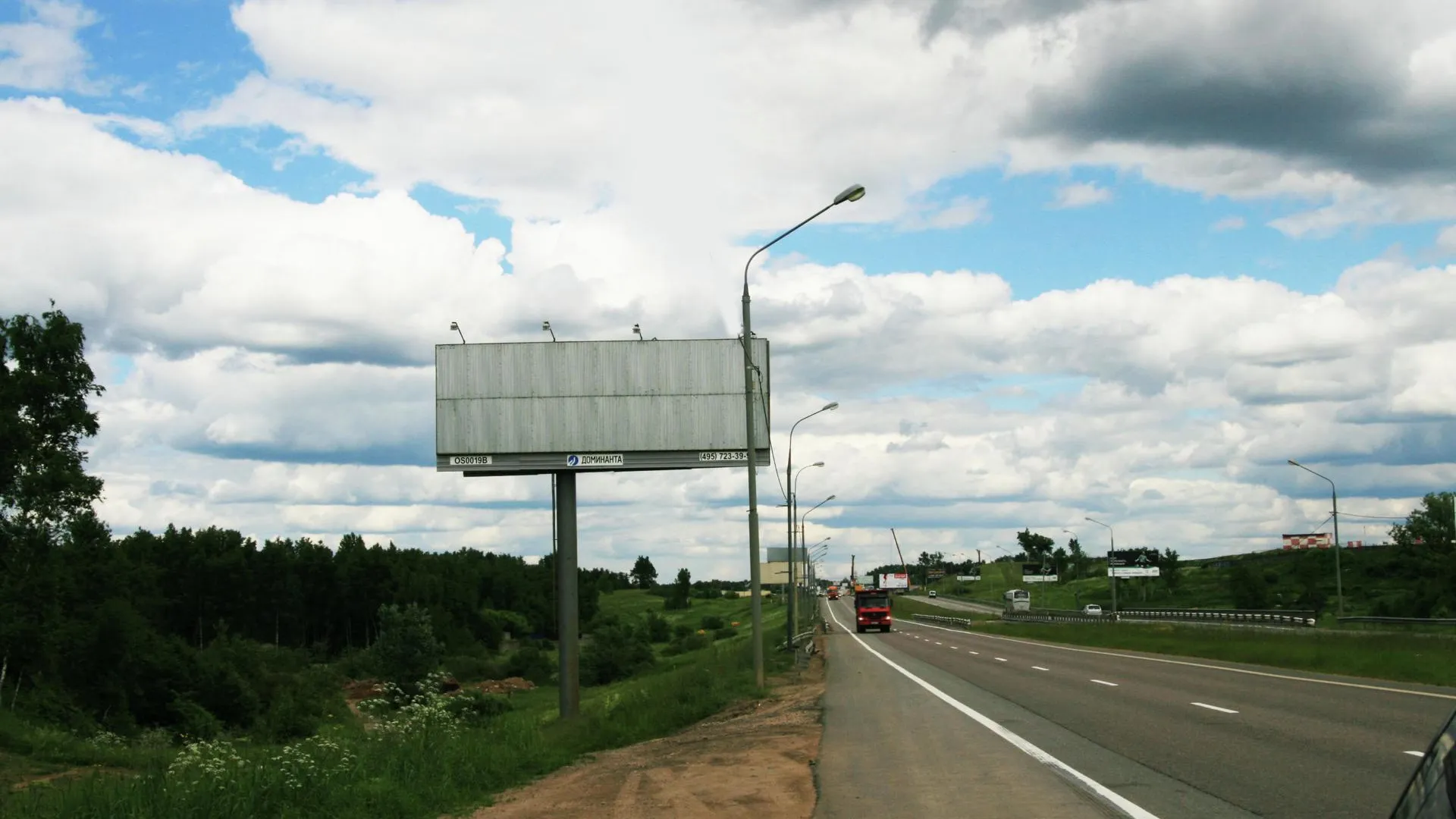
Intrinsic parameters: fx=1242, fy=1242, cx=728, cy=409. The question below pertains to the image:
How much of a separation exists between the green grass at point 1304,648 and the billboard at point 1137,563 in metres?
96.6

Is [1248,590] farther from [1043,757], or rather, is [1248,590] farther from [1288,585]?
[1043,757]

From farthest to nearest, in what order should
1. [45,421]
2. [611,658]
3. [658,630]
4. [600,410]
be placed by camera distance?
[658,630]
[611,658]
[45,421]
[600,410]

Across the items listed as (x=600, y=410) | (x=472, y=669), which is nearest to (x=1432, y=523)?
(x=472, y=669)

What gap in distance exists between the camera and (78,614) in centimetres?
6644

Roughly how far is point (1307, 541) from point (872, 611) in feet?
326

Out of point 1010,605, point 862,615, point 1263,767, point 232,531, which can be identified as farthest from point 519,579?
point 1263,767

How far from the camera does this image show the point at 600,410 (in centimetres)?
3778

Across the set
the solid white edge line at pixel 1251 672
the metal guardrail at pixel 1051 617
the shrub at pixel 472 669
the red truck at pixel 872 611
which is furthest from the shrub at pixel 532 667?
the solid white edge line at pixel 1251 672

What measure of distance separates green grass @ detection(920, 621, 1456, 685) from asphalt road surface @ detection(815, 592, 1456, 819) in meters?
1.50

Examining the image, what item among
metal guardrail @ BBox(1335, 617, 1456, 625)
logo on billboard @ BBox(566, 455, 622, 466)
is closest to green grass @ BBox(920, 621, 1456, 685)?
metal guardrail @ BBox(1335, 617, 1456, 625)

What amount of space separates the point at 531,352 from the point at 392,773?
24082mm

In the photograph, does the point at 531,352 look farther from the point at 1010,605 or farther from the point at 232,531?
the point at 1010,605

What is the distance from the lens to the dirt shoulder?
12492 mm

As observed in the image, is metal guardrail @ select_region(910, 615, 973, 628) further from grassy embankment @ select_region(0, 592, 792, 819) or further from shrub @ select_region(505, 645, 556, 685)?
grassy embankment @ select_region(0, 592, 792, 819)
